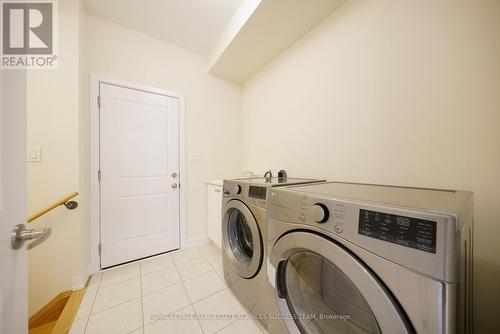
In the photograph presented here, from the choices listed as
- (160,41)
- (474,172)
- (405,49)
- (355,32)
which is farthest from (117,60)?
(474,172)

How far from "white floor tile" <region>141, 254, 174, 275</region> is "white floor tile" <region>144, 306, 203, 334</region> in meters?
0.67

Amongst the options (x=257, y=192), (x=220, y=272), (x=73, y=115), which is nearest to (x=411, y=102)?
(x=257, y=192)

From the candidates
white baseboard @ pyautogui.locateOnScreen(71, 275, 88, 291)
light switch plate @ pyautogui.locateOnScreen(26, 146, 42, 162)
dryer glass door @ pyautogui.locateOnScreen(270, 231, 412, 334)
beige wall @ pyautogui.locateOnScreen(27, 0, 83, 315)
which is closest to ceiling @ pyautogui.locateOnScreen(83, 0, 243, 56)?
beige wall @ pyautogui.locateOnScreen(27, 0, 83, 315)

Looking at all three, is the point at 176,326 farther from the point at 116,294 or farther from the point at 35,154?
the point at 35,154

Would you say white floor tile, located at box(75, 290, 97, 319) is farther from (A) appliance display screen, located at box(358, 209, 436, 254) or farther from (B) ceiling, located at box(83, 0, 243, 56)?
(B) ceiling, located at box(83, 0, 243, 56)

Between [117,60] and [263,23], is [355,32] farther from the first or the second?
[117,60]

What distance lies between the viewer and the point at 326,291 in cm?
77

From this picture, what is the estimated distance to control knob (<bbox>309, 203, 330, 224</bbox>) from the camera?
0.63 meters

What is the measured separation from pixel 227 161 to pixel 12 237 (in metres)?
2.04

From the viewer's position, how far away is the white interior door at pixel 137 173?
175 centimetres

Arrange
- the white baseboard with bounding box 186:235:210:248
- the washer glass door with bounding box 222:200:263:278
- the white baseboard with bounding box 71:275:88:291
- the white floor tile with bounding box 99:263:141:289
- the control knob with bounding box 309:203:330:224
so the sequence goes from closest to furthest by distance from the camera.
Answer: the control knob with bounding box 309:203:330:224, the washer glass door with bounding box 222:200:263:278, the white baseboard with bounding box 71:275:88:291, the white floor tile with bounding box 99:263:141:289, the white baseboard with bounding box 186:235:210:248

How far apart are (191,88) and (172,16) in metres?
0.70

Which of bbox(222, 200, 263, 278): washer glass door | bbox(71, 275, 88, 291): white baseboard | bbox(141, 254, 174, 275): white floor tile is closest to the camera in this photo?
bbox(222, 200, 263, 278): washer glass door

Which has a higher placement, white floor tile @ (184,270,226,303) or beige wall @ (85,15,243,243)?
beige wall @ (85,15,243,243)
